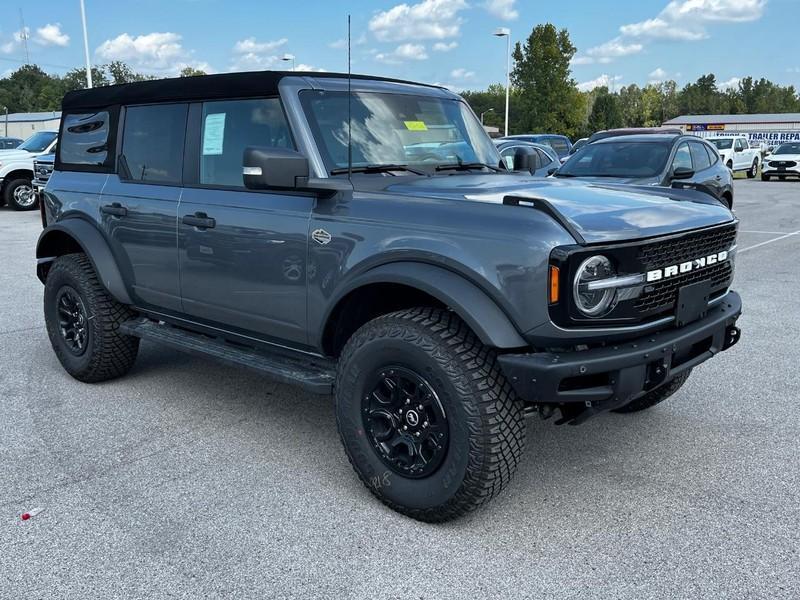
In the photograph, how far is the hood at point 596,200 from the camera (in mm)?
2854

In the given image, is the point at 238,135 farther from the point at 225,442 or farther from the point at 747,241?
the point at 747,241

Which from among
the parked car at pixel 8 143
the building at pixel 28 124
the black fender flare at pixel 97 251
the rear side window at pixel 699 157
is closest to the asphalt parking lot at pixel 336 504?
the black fender flare at pixel 97 251

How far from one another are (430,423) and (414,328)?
40cm

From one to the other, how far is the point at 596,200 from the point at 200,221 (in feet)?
6.69

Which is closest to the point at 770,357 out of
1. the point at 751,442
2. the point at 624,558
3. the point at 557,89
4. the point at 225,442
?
the point at 751,442

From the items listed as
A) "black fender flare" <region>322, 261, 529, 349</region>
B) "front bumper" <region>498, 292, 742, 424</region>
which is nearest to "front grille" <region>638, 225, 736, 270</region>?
"front bumper" <region>498, 292, 742, 424</region>

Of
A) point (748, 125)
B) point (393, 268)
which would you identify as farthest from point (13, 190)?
point (748, 125)

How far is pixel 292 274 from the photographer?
3500mm

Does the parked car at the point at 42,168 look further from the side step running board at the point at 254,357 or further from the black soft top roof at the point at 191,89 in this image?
the side step running board at the point at 254,357

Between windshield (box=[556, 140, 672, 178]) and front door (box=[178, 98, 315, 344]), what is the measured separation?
6905 mm

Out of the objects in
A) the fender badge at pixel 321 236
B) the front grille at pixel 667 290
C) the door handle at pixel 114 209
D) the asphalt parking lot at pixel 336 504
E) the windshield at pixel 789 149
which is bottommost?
the asphalt parking lot at pixel 336 504

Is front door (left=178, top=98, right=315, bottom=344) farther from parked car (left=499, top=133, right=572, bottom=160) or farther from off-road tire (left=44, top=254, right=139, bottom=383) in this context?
parked car (left=499, top=133, right=572, bottom=160)

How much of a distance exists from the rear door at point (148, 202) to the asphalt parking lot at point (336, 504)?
Answer: 808 mm

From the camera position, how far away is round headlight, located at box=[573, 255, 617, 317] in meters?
2.73
